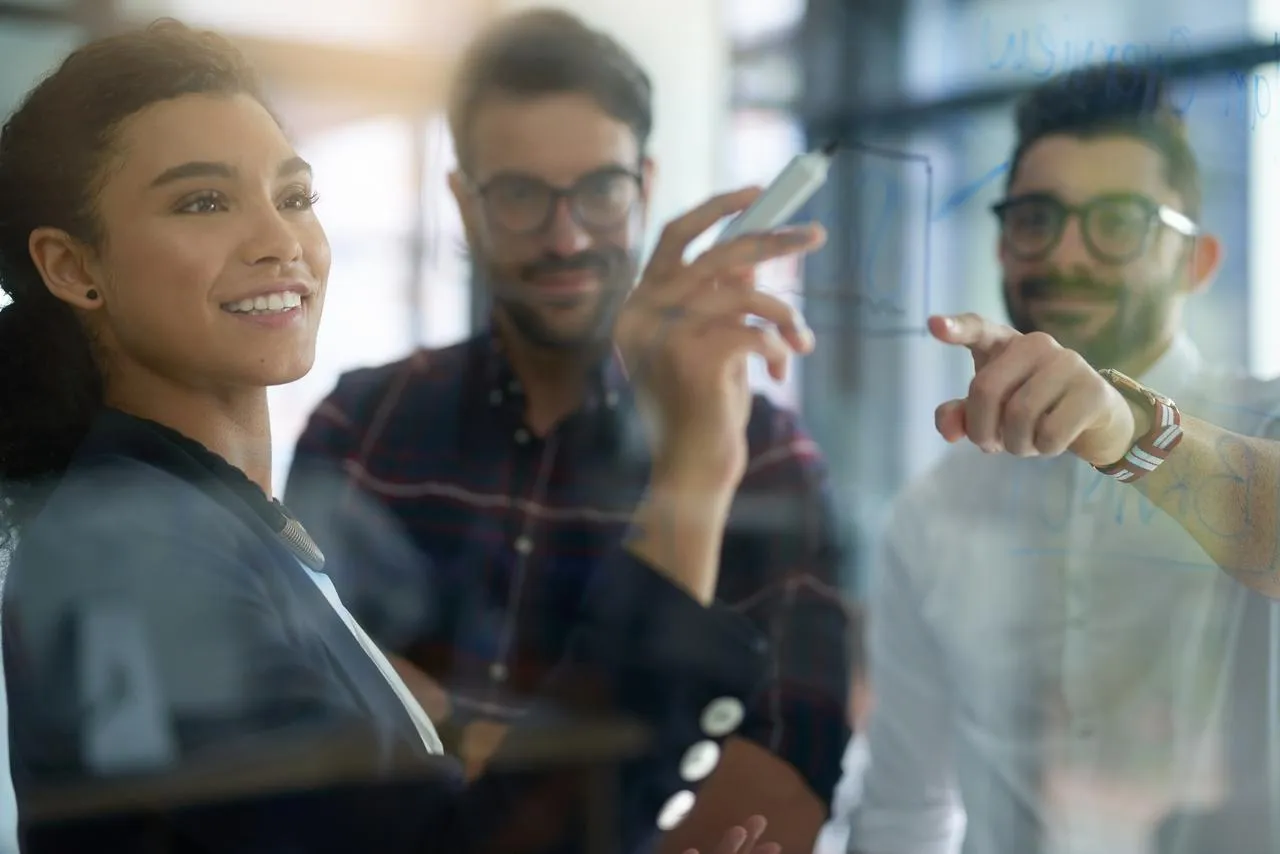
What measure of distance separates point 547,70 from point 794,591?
362 millimetres

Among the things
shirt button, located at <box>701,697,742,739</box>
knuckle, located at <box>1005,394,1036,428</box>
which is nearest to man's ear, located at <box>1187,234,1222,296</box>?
knuckle, located at <box>1005,394,1036,428</box>

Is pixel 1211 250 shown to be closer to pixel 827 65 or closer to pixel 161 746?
pixel 827 65

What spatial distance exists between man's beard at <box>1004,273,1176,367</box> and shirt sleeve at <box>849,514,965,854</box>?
0.18m

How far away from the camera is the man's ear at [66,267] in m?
0.54

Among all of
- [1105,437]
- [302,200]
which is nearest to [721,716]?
[1105,437]

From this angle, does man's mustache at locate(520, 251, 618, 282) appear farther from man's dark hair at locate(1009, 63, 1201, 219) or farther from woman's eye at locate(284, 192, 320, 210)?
man's dark hair at locate(1009, 63, 1201, 219)

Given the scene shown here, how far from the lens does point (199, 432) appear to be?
22.0 inches

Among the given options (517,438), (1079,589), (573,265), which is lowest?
(1079,589)

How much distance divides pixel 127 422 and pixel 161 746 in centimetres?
16

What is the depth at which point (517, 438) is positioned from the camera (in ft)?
2.20

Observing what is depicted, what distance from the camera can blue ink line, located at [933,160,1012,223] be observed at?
770 mm

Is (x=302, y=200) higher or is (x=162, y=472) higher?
(x=302, y=200)

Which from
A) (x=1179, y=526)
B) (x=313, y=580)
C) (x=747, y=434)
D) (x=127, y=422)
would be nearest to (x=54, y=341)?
(x=127, y=422)

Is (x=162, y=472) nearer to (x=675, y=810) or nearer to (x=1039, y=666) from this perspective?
(x=675, y=810)
